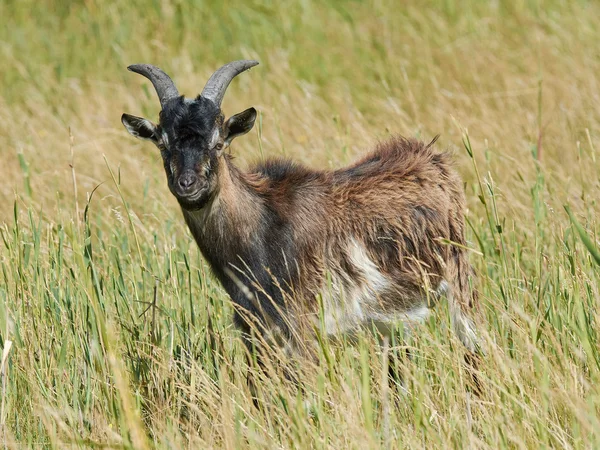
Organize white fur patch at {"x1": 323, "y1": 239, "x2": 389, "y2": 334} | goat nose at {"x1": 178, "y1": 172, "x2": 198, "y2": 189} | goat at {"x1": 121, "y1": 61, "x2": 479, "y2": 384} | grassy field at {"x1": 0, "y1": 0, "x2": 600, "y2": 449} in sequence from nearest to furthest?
1. grassy field at {"x1": 0, "y1": 0, "x2": 600, "y2": 449}
2. goat nose at {"x1": 178, "y1": 172, "x2": 198, "y2": 189}
3. goat at {"x1": 121, "y1": 61, "x2": 479, "y2": 384}
4. white fur patch at {"x1": 323, "y1": 239, "x2": 389, "y2": 334}

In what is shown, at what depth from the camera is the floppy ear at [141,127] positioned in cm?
551

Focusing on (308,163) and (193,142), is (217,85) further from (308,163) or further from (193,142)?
(308,163)

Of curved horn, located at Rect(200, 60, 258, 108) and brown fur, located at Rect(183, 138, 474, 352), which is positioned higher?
curved horn, located at Rect(200, 60, 258, 108)

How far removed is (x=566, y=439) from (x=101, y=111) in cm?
718

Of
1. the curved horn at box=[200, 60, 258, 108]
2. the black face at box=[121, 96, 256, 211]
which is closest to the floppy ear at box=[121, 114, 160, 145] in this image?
the black face at box=[121, 96, 256, 211]

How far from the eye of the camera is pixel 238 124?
5.57 meters

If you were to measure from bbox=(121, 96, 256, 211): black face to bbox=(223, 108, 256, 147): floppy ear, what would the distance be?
0.34 feet

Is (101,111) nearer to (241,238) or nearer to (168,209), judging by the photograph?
(168,209)

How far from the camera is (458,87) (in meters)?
9.70

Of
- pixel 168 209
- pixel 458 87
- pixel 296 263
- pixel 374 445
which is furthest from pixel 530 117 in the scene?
pixel 374 445

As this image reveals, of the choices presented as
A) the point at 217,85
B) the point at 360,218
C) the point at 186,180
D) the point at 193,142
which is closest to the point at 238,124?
the point at 217,85

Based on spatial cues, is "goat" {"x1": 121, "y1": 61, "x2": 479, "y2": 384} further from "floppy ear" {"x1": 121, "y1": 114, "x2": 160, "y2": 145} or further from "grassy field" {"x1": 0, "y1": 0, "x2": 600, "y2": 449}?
"grassy field" {"x1": 0, "y1": 0, "x2": 600, "y2": 449}

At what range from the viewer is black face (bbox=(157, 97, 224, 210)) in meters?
5.14

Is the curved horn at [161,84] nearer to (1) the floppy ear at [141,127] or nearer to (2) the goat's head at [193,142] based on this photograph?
(2) the goat's head at [193,142]
